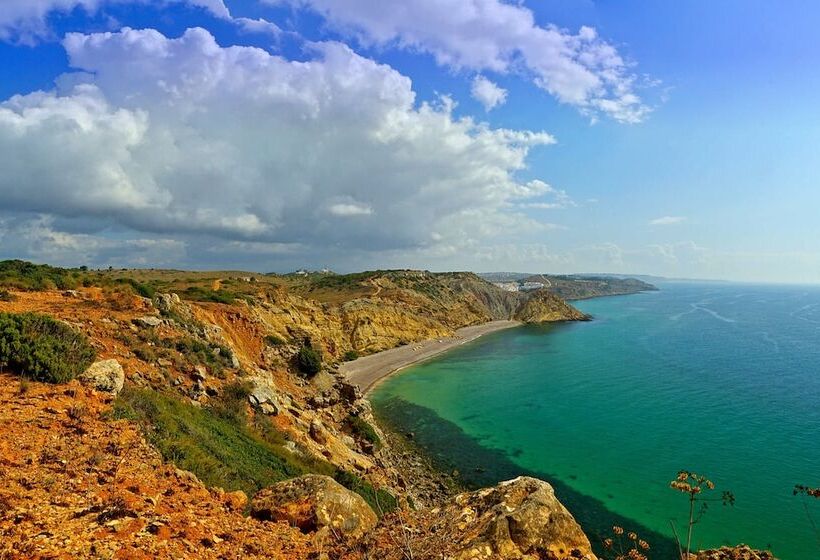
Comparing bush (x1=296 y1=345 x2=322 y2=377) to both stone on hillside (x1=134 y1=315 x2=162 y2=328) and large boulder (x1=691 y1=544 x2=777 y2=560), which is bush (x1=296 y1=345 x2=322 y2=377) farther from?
large boulder (x1=691 y1=544 x2=777 y2=560)

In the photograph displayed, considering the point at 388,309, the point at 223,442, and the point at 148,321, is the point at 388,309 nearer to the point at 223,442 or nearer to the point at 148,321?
the point at 148,321

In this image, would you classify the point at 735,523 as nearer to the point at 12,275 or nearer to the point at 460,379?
the point at 460,379

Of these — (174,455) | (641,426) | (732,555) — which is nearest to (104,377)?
(174,455)

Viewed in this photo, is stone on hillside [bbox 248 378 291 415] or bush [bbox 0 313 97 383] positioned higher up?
bush [bbox 0 313 97 383]

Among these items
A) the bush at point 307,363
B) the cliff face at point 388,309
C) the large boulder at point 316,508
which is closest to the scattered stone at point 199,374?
the large boulder at point 316,508

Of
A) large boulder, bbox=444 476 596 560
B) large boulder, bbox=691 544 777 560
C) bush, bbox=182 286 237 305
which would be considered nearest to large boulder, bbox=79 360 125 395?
large boulder, bbox=444 476 596 560

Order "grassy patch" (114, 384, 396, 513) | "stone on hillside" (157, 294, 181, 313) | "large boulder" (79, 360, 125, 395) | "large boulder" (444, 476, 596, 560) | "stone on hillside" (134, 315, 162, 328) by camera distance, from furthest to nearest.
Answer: "stone on hillside" (157, 294, 181, 313)
"stone on hillside" (134, 315, 162, 328)
"large boulder" (79, 360, 125, 395)
"grassy patch" (114, 384, 396, 513)
"large boulder" (444, 476, 596, 560)


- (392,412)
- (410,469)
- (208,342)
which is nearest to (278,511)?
(208,342)

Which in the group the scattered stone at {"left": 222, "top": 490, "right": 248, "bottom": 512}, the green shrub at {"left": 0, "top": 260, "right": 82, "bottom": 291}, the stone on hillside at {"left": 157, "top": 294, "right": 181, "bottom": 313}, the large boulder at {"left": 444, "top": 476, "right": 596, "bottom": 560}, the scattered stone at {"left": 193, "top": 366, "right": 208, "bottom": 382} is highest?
the green shrub at {"left": 0, "top": 260, "right": 82, "bottom": 291}
